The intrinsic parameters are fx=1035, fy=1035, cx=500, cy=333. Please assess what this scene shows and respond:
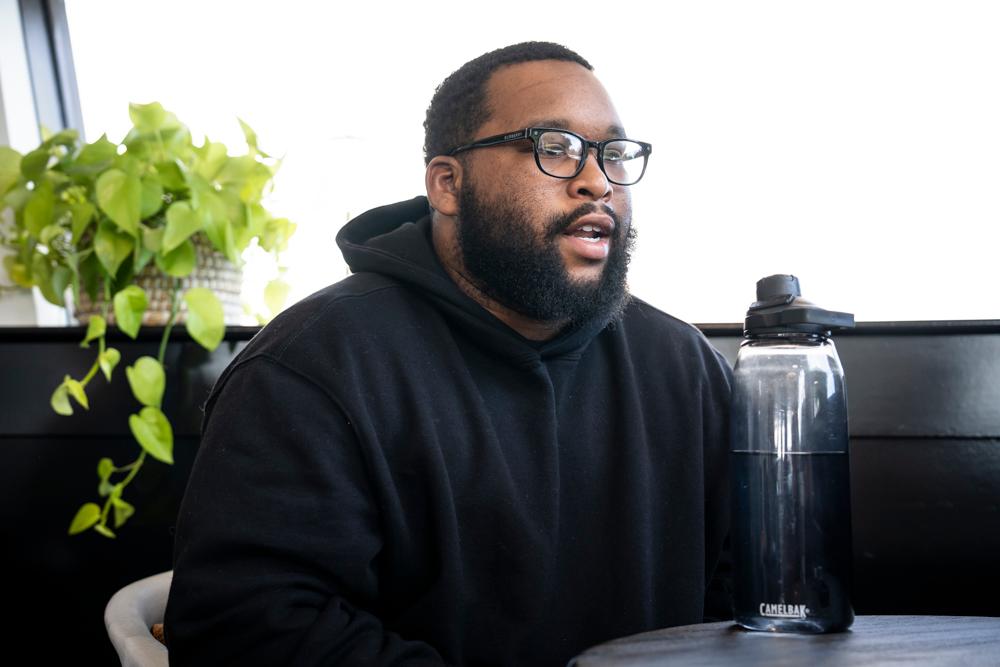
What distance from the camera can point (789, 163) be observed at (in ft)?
7.24

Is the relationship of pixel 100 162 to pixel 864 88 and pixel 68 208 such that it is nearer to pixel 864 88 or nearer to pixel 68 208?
pixel 68 208

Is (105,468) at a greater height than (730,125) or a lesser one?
lesser

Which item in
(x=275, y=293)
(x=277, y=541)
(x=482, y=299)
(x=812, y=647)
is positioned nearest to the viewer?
(x=812, y=647)

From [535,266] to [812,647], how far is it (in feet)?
2.41

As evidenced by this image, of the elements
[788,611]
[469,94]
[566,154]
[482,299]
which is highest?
[469,94]

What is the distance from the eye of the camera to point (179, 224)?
78.2 inches

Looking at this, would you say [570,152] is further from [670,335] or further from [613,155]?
[670,335]

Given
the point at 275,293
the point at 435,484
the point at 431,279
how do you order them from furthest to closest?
the point at 275,293 < the point at 431,279 < the point at 435,484

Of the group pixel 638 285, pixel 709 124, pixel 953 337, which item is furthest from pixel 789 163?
pixel 953 337

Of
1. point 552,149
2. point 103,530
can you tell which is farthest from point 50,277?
point 552,149

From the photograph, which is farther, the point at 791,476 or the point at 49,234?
the point at 49,234

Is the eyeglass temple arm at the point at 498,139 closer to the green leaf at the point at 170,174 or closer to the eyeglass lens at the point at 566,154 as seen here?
the eyeglass lens at the point at 566,154

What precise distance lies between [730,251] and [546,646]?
45.6 inches

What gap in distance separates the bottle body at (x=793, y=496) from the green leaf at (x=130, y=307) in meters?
1.39
